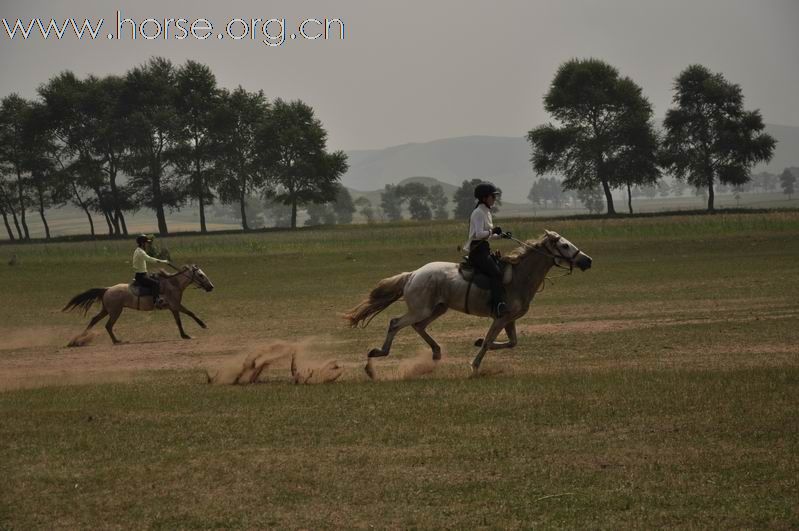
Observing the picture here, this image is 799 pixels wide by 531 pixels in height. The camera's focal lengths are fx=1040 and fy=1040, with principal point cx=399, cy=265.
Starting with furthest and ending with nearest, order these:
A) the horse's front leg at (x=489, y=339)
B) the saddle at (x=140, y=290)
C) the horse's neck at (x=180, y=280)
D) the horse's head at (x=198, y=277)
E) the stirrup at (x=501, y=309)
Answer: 1. the horse's head at (x=198, y=277)
2. the horse's neck at (x=180, y=280)
3. the saddle at (x=140, y=290)
4. the stirrup at (x=501, y=309)
5. the horse's front leg at (x=489, y=339)

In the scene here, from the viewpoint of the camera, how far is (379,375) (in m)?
15.9

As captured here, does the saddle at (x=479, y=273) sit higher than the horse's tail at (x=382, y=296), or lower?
higher

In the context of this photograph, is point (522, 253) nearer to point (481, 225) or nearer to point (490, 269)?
point (490, 269)

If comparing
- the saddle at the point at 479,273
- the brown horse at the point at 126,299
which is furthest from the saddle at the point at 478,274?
the brown horse at the point at 126,299

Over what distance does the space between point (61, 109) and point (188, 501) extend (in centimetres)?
10018

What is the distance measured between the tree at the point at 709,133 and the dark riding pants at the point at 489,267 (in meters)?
92.7

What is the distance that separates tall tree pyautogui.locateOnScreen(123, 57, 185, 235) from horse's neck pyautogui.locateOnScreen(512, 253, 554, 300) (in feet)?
287

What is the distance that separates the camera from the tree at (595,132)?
349ft

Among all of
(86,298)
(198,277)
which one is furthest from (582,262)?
(86,298)

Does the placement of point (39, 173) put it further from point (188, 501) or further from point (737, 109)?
point (188, 501)

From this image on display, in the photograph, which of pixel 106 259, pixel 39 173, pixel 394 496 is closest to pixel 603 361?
pixel 394 496

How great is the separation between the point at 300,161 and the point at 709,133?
4179 cm

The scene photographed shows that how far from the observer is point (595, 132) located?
10862 centimetres

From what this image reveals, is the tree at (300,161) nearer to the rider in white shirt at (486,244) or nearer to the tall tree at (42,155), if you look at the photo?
the tall tree at (42,155)
